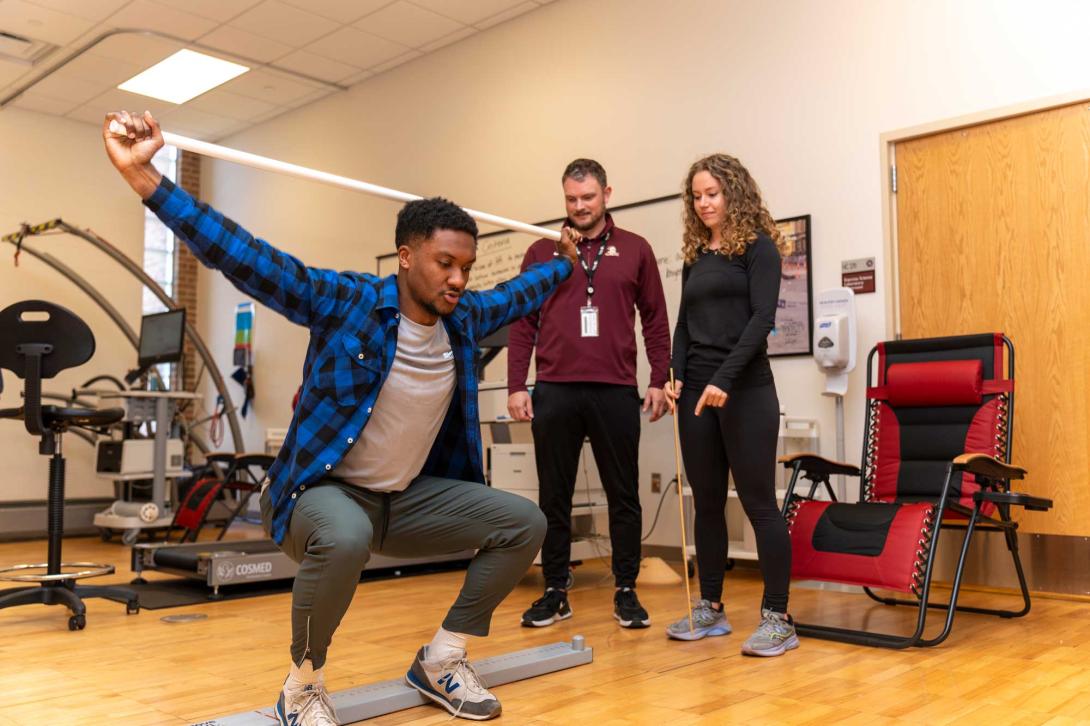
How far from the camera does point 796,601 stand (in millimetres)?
3730

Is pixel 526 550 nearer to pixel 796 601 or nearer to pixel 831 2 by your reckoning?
pixel 796 601

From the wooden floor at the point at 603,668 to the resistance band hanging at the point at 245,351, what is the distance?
170 inches

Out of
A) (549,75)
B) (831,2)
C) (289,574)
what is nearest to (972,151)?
(831,2)

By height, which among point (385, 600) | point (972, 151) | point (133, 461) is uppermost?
point (972, 151)

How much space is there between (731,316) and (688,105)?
246 centimetres

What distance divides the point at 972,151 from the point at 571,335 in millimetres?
2147

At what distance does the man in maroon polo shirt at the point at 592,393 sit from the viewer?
3.23 meters

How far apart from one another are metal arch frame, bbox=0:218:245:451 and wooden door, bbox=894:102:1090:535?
213 inches

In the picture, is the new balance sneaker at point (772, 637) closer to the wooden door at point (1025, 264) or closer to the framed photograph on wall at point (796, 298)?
the wooden door at point (1025, 264)

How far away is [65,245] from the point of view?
25.1 ft

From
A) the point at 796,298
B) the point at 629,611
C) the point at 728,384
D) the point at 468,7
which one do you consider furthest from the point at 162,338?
the point at 728,384

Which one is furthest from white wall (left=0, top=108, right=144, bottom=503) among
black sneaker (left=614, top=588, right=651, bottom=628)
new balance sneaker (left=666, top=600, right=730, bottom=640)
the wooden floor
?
new balance sneaker (left=666, top=600, right=730, bottom=640)

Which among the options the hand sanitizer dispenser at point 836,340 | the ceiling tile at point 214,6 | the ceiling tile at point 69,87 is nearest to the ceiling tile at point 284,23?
the ceiling tile at point 214,6

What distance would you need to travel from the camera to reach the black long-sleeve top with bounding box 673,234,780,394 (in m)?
2.83
